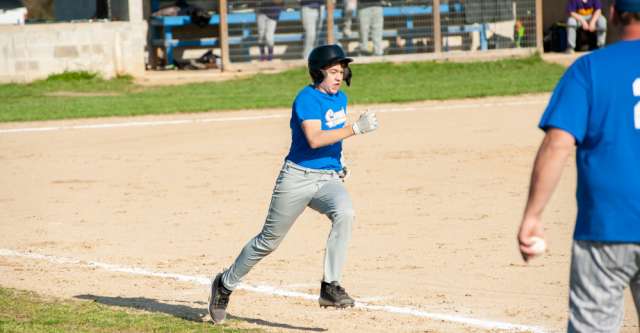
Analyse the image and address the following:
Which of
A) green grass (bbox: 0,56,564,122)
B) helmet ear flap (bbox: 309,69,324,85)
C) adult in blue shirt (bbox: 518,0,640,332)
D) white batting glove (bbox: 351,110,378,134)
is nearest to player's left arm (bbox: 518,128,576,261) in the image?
adult in blue shirt (bbox: 518,0,640,332)

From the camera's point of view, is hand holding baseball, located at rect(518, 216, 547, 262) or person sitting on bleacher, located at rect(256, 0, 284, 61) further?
person sitting on bleacher, located at rect(256, 0, 284, 61)

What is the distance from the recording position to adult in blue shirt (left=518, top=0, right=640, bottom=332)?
14.4 ft

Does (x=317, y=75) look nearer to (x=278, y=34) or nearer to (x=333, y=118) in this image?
(x=333, y=118)

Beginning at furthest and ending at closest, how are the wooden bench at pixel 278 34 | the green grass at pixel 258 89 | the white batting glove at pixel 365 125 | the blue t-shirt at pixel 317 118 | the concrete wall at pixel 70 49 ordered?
the wooden bench at pixel 278 34 → the concrete wall at pixel 70 49 → the green grass at pixel 258 89 → the blue t-shirt at pixel 317 118 → the white batting glove at pixel 365 125

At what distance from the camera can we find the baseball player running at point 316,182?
282 inches

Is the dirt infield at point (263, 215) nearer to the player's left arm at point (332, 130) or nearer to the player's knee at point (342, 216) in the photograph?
the player's knee at point (342, 216)

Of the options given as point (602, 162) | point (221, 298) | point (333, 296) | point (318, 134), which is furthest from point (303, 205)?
point (602, 162)

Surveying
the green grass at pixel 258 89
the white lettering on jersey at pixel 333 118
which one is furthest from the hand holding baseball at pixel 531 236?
the green grass at pixel 258 89

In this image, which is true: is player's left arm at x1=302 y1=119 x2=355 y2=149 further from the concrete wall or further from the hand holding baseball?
the concrete wall

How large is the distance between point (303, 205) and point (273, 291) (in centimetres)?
127

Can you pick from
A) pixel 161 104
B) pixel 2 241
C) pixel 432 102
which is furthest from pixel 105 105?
pixel 2 241

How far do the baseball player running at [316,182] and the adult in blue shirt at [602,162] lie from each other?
276cm

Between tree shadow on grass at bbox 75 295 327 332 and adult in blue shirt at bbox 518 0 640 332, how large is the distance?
296 cm

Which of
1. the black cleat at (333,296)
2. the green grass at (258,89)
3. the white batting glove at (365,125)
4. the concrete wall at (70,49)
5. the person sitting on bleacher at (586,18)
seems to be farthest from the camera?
the person sitting on bleacher at (586,18)
